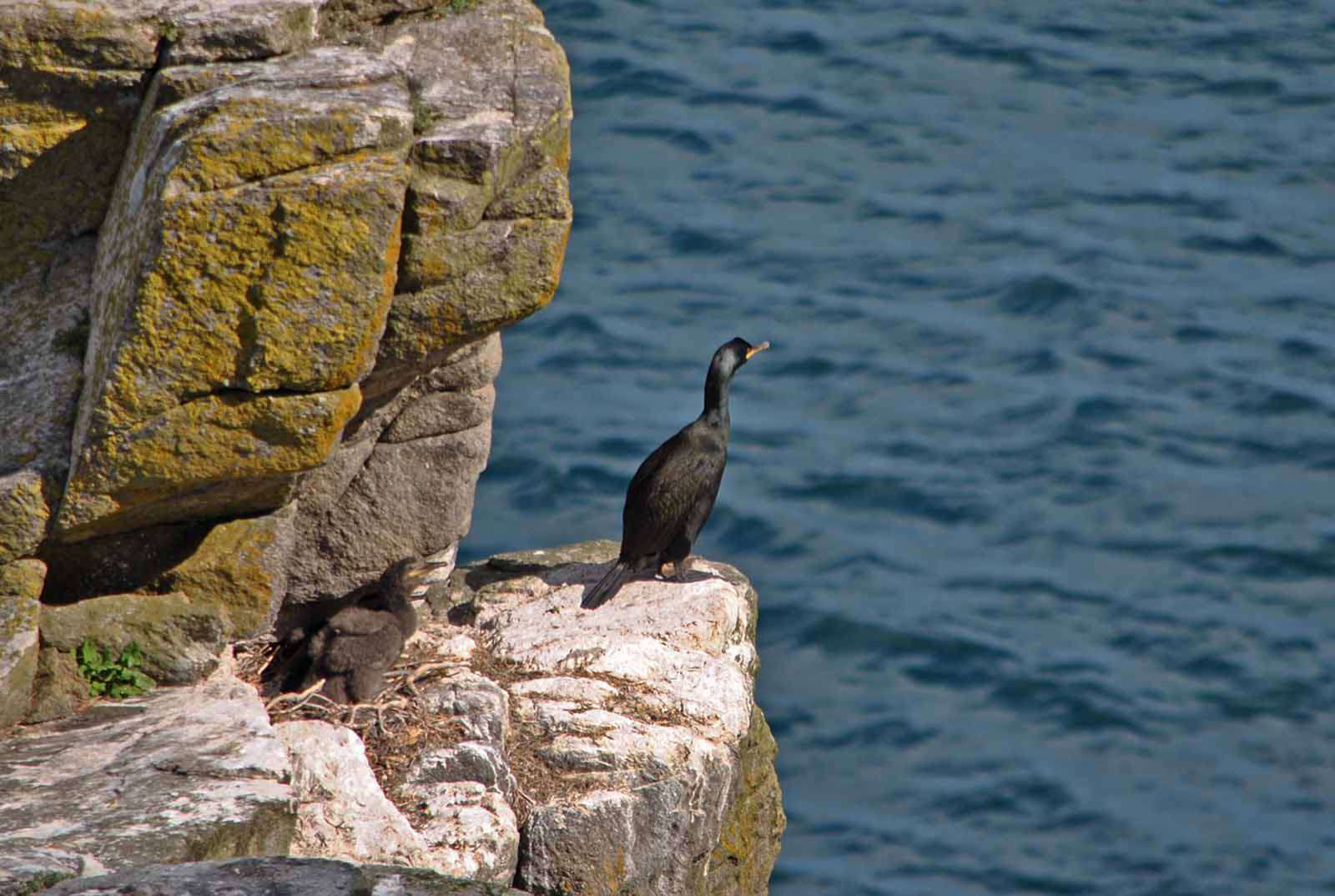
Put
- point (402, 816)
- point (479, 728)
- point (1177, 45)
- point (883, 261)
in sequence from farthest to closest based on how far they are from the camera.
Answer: point (1177, 45)
point (883, 261)
point (479, 728)
point (402, 816)

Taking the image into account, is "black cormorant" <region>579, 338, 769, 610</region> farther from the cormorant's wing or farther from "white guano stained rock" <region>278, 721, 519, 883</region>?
"white guano stained rock" <region>278, 721, 519, 883</region>

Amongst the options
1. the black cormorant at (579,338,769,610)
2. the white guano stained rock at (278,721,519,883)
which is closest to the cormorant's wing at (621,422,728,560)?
the black cormorant at (579,338,769,610)

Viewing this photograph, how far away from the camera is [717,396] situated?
33.2 feet

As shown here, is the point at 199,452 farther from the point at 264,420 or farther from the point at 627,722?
the point at 627,722

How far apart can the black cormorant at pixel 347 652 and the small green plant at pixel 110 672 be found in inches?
28.0

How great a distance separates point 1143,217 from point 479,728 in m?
16.8

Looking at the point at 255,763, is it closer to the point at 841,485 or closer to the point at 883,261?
the point at 841,485

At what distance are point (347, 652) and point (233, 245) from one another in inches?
74.4

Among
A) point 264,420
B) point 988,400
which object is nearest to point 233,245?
point 264,420

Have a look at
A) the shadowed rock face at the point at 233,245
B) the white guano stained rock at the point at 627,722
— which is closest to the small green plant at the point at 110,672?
the shadowed rock face at the point at 233,245

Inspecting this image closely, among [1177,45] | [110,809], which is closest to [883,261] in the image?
[1177,45]

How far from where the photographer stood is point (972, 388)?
20.8 metres

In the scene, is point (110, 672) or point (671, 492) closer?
point (110, 672)

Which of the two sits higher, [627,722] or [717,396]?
[717,396]
